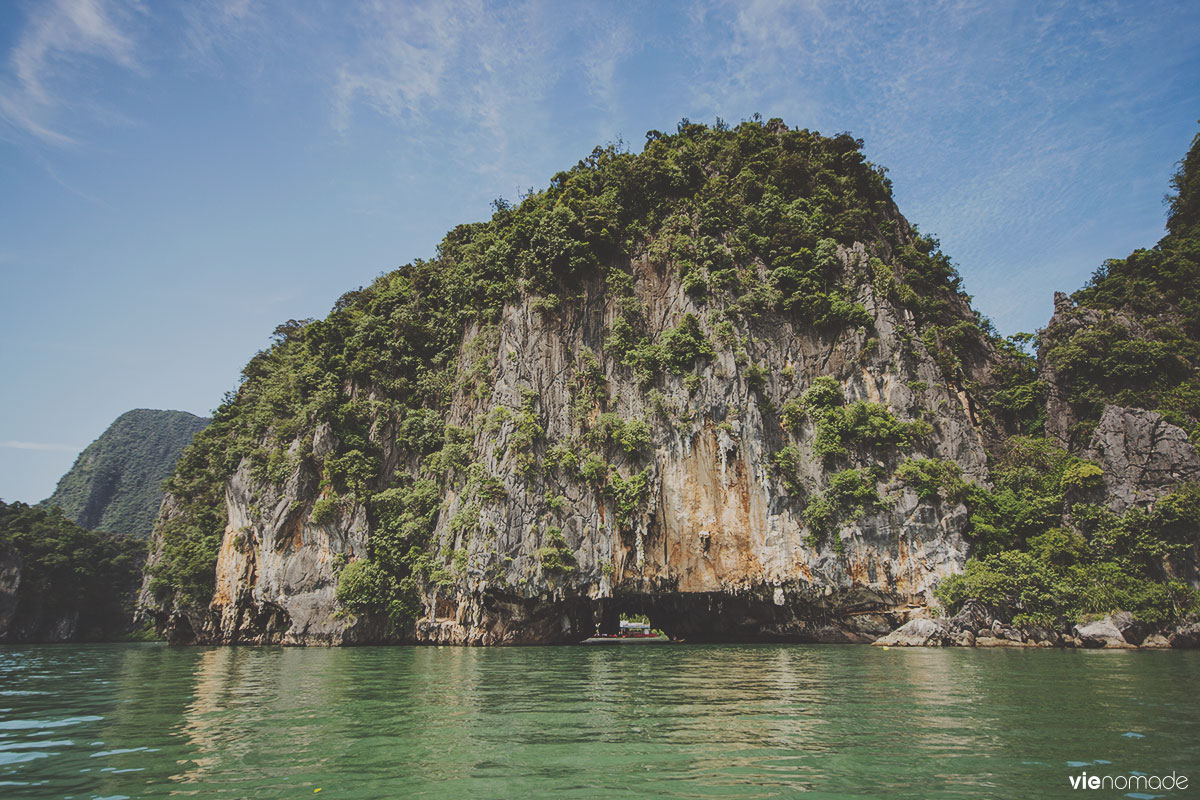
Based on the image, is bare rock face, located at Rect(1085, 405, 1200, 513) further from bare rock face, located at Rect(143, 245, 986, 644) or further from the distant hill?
the distant hill

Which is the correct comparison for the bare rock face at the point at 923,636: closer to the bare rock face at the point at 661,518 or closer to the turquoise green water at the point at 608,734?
the bare rock face at the point at 661,518

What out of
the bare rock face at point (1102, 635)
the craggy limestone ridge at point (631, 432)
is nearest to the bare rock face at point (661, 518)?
the craggy limestone ridge at point (631, 432)

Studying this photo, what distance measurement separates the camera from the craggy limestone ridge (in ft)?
93.3

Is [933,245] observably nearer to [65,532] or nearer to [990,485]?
[990,485]

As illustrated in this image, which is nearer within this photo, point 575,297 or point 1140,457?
point 1140,457

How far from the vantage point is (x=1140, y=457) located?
2583 cm

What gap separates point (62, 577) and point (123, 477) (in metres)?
49.7

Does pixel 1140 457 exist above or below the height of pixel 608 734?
above

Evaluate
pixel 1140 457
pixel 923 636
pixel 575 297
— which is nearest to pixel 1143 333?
pixel 1140 457

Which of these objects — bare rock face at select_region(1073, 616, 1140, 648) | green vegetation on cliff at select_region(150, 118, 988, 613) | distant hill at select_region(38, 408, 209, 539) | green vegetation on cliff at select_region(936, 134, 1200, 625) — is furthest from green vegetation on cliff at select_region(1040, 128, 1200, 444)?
distant hill at select_region(38, 408, 209, 539)

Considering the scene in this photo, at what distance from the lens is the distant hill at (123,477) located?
8731 centimetres

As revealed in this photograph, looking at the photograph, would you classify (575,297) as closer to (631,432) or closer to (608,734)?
(631,432)

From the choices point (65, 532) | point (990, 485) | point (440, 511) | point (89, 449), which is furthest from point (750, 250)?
point (89, 449)

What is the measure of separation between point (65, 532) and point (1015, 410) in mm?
74871
